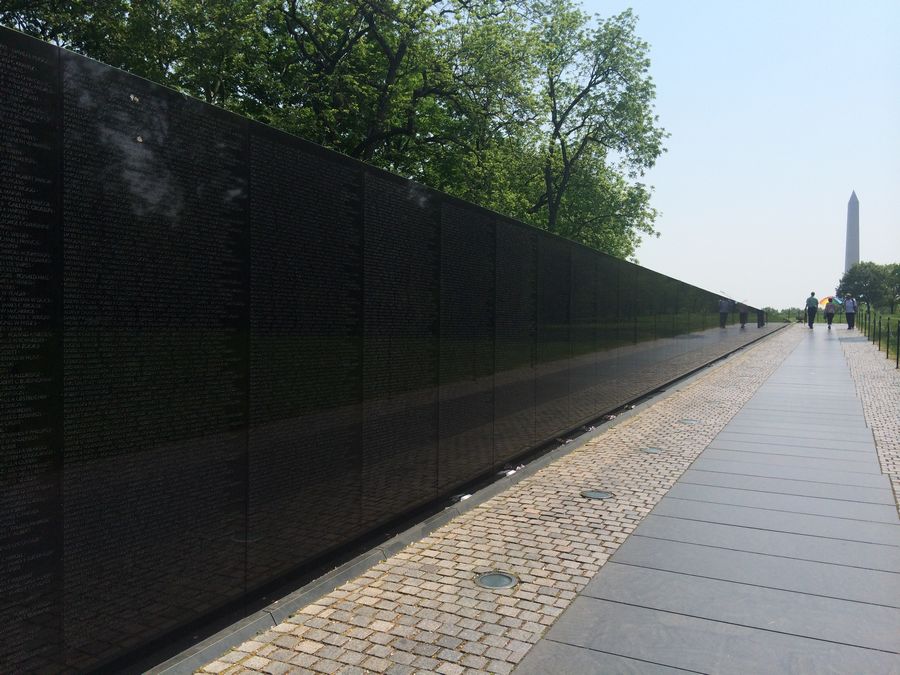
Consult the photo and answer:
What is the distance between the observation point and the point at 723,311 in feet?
94.6

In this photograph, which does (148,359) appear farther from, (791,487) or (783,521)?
(791,487)

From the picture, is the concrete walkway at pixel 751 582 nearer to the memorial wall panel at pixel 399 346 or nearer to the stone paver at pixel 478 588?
the stone paver at pixel 478 588

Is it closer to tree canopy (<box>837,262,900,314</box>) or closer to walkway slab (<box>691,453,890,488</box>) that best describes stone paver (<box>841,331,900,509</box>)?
walkway slab (<box>691,453,890,488</box>)

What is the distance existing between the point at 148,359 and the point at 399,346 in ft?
8.37

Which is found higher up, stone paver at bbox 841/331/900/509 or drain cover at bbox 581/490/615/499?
stone paver at bbox 841/331/900/509

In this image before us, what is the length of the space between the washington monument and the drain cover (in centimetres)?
14813

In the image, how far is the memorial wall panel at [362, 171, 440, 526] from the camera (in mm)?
5344

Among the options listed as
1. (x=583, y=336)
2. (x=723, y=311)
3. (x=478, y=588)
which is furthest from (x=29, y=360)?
(x=723, y=311)

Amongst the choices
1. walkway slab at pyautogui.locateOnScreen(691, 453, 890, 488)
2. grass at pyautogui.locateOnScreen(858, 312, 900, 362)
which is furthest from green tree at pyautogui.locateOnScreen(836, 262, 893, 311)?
walkway slab at pyautogui.locateOnScreen(691, 453, 890, 488)

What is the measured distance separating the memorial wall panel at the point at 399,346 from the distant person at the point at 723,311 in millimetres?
23517

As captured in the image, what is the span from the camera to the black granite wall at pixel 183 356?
2951 millimetres

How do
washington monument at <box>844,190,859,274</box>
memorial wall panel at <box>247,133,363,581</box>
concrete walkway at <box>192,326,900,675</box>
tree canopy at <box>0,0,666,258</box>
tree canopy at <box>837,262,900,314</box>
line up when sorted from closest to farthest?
1. concrete walkway at <box>192,326,900,675</box>
2. memorial wall panel at <box>247,133,363,581</box>
3. tree canopy at <box>0,0,666,258</box>
4. tree canopy at <box>837,262,900,314</box>
5. washington monument at <box>844,190,859,274</box>

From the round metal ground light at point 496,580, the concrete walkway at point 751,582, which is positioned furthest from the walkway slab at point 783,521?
the round metal ground light at point 496,580

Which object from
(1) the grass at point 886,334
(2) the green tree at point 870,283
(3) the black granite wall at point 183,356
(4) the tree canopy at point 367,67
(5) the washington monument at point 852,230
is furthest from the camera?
(5) the washington monument at point 852,230
